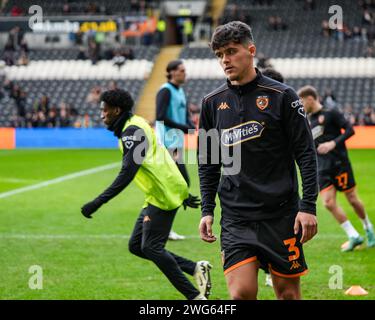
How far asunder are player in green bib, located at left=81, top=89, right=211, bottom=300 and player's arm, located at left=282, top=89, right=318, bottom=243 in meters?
2.25

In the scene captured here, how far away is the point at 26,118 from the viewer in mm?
36688

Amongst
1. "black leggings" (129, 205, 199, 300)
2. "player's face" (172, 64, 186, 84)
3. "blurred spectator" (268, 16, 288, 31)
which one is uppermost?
"player's face" (172, 64, 186, 84)

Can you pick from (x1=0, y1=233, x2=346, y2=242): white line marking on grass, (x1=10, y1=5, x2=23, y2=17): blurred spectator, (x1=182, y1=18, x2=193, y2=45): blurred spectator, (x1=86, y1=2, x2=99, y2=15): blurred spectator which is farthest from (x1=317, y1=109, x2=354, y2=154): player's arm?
(x1=10, y1=5, x2=23, y2=17): blurred spectator

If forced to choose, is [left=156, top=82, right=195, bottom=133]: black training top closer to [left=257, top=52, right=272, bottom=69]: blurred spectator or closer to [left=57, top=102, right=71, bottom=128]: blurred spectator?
[left=257, top=52, right=272, bottom=69]: blurred spectator

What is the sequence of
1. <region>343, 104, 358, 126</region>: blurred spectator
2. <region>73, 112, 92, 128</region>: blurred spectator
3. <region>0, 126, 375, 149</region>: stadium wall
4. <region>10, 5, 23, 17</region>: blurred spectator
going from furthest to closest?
1. <region>10, 5, 23, 17</region>: blurred spectator
2. <region>73, 112, 92, 128</region>: blurred spectator
3. <region>0, 126, 375, 149</region>: stadium wall
4. <region>343, 104, 358, 126</region>: blurred spectator

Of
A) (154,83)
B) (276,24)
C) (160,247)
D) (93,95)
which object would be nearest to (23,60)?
(93,95)

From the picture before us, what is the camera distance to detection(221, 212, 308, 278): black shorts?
5.26 m

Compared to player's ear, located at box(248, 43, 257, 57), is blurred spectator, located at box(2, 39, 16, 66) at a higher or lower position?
lower

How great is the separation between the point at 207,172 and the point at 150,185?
205 centimetres

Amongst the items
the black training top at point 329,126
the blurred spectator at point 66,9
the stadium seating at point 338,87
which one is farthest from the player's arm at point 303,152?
the blurred spectator at point 66,9

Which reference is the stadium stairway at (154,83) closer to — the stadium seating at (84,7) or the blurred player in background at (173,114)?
the stadium seating at (84,7)

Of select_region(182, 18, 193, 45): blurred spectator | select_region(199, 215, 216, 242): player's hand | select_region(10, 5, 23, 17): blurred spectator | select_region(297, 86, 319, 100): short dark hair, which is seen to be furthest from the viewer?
select_region(10, 5, 23, 17): blurred spectator
